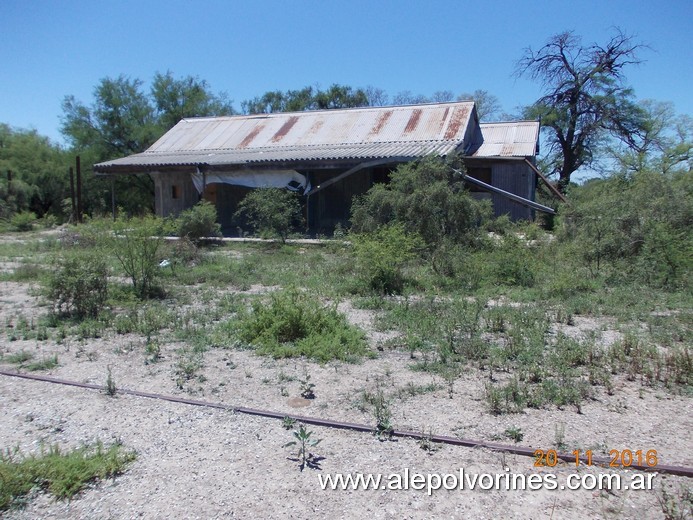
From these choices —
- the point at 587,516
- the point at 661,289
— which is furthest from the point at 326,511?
the point at 661,289

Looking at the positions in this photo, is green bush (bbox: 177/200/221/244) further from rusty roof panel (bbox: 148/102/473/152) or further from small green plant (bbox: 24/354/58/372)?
small green plant (bbox: 24/354/58/372)

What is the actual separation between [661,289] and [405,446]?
280 inches

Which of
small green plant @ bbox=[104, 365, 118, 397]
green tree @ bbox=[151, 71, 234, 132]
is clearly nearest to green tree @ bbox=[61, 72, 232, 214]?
green tree @ bbox=[151, 71, 234, 132]

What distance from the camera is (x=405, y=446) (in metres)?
3.98

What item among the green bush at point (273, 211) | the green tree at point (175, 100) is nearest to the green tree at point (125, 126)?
the green tree at point (175, 100)

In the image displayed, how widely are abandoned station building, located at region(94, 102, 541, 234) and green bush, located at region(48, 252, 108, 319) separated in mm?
9742

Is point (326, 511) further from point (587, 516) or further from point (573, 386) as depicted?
point (573, 386)

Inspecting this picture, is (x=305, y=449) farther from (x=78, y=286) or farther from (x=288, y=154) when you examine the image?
(x=288, y=154)

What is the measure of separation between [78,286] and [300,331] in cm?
365

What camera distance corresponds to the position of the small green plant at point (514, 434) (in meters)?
4.04

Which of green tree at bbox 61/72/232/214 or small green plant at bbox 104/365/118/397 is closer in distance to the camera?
small green plant at bbox 104/365/118/397

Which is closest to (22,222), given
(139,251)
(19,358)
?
(139,251)

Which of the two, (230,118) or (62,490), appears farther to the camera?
(230,118)

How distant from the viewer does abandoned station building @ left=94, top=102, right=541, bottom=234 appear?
1809 cm
